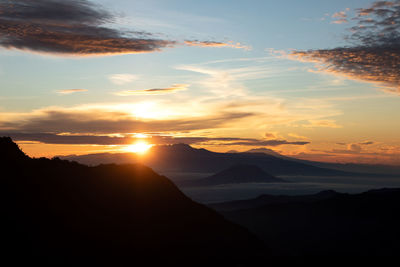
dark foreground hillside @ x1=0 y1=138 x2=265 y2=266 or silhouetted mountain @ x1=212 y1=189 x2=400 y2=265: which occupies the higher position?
dark foreground hillside @ x1=0 y1=138 x2=265 y2=266

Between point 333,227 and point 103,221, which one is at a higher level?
point 103,221

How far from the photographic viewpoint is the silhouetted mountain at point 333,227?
302 ft

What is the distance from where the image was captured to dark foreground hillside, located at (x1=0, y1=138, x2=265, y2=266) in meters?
57.5

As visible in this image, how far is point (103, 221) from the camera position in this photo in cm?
6906

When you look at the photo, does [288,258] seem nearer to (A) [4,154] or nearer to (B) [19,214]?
(B) [19,214]

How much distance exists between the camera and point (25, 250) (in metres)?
53.4

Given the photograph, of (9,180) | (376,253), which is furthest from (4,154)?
(376,253)

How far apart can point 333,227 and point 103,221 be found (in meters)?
85.8

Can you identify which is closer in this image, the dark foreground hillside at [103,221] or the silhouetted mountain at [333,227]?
the dark foreground hillside at [103,221]

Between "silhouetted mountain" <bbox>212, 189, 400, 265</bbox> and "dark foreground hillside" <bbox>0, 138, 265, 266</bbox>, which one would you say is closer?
"dark foreground hillside" <bbox>0, 138, 265, 266</bbox>

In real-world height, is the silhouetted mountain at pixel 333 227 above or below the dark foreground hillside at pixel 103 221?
below

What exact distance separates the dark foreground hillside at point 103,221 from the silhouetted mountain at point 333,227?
16054 millimetres

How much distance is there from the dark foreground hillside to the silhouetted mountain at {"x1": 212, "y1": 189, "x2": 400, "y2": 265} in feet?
52.7

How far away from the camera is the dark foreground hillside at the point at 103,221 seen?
189ft
